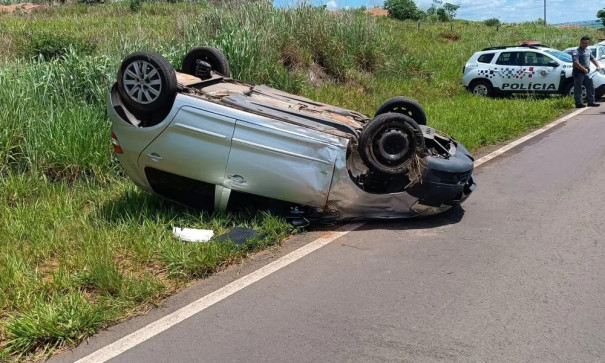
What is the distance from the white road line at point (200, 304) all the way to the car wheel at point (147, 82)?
1755 millimetres

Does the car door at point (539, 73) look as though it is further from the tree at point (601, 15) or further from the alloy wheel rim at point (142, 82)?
the tree at point (601, 15)

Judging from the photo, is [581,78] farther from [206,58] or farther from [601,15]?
[601,15]

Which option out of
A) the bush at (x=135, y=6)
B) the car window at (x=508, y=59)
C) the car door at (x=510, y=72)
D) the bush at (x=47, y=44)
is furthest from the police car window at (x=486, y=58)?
the bush at (x=135, y=6)

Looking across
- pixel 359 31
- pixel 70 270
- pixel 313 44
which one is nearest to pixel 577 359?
pixel 70 270

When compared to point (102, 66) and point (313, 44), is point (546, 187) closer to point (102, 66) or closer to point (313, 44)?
point (102, 66)

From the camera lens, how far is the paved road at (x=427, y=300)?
3.27 metres

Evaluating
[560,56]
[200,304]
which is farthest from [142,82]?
[560,56]

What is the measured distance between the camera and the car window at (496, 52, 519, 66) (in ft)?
51.7

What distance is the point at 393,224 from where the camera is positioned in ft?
17.6

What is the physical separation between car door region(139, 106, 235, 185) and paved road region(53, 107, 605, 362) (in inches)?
41.0

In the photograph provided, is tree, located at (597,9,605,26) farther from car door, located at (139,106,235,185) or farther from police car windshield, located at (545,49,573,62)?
car door, located at (139,106,235,185)

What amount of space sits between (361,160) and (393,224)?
74cm

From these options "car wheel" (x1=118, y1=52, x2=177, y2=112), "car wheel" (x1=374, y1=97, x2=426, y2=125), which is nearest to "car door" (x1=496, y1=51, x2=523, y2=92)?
"car wheel" (x1=374, y1=97, x2=426, y2=125)

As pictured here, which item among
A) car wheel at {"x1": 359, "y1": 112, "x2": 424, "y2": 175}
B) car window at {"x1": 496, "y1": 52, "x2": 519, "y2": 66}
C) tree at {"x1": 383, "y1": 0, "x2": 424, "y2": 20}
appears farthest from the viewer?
tree at {"x1": 383, "y1": 0, "x2": 424, "y2": 20}
